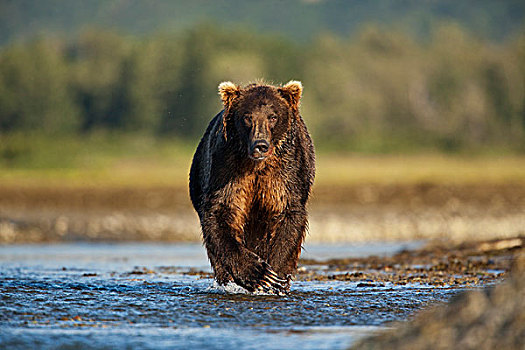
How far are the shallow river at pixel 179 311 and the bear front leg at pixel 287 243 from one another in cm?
27

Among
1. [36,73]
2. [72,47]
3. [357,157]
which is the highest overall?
[72,47]

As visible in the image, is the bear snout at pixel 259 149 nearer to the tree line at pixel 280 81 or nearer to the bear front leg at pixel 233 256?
the bear front leg at pixel 233 256

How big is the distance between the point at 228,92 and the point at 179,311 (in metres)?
2.29

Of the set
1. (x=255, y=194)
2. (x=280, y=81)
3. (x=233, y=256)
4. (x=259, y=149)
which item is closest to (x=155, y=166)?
(x=280, y=81)

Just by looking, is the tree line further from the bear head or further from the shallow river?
the bear head

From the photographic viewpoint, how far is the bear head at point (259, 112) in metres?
8.06

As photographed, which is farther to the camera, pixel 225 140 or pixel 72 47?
pixel 72 47

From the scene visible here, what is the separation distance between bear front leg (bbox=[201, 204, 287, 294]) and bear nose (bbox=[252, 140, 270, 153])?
744 millimetres

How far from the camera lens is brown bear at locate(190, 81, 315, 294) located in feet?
26.3

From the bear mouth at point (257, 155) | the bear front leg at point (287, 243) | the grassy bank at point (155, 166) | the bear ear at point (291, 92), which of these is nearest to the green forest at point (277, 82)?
the grassy bank at point (155, 166)

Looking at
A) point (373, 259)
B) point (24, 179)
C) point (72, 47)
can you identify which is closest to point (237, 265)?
point (373, 259)

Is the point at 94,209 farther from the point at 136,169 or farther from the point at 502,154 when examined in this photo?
the point at 502,154

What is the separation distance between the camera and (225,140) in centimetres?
826

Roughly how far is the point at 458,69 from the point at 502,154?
114 ft
